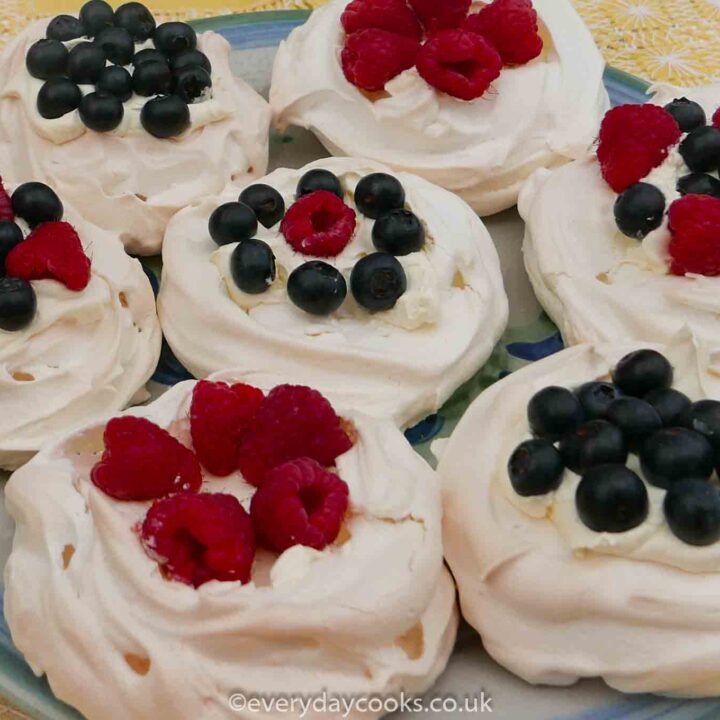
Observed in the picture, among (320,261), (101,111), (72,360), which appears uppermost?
(101,111)

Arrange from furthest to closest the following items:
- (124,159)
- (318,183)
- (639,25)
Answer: (639,25) < (124,159) < (318,183)

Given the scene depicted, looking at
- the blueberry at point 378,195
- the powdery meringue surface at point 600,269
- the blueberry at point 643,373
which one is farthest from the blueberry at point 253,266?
the blueberry at point 643,373

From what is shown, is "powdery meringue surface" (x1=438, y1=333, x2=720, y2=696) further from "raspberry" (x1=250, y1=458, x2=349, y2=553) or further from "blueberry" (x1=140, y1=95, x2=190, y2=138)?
"blueberry" (x1=140, y1=95, x2=190, y2=138)

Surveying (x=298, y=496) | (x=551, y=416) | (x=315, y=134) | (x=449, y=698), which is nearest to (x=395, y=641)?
(x=449, y=698)

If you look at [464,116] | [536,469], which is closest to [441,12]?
[464,116]

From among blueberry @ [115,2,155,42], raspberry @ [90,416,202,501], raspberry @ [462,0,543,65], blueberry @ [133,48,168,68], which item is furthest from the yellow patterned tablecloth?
raspberry @ [90,416,202,501]

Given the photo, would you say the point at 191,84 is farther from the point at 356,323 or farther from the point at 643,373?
the point at 643,373
